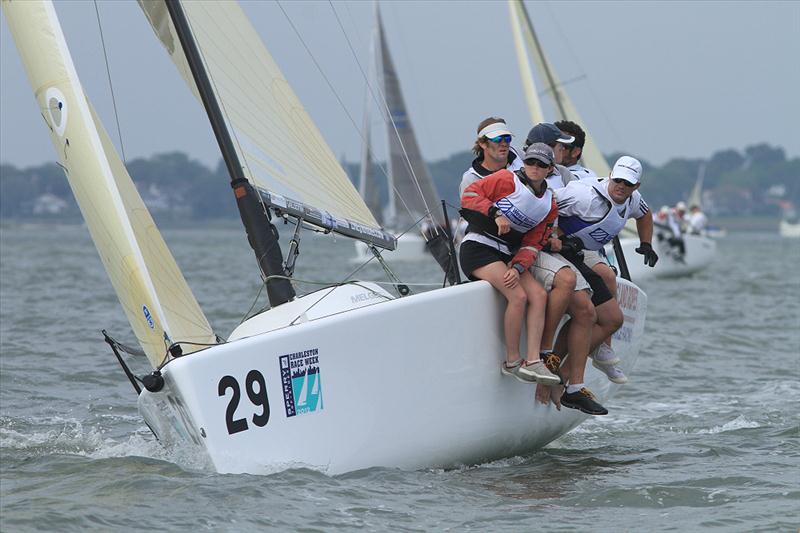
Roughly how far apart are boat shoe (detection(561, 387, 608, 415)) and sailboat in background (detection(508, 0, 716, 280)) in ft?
45.4

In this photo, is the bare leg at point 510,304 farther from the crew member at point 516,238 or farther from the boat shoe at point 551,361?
the boat shoe at point 551,361

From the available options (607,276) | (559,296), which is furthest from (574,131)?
(559,296)

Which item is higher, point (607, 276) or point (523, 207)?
point (523, 207)

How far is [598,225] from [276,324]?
1350 mm

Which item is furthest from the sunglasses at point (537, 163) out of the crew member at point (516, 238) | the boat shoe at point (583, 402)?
the boat shoe at point (583, 402)

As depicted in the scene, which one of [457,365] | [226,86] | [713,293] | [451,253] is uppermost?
[226,86]

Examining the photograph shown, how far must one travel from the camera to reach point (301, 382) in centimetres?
447

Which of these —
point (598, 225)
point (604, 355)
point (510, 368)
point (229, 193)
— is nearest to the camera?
point (510, 368)

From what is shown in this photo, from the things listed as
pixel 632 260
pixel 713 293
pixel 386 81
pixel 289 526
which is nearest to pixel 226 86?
pixel 289 526

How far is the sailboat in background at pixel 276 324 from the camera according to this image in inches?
175

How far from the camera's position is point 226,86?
18.0 ft

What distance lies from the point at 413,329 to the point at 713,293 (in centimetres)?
1259

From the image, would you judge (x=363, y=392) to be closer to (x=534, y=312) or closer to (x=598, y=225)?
(x=534, y=312)

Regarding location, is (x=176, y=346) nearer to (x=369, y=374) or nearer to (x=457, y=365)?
(x=369, y=374)
